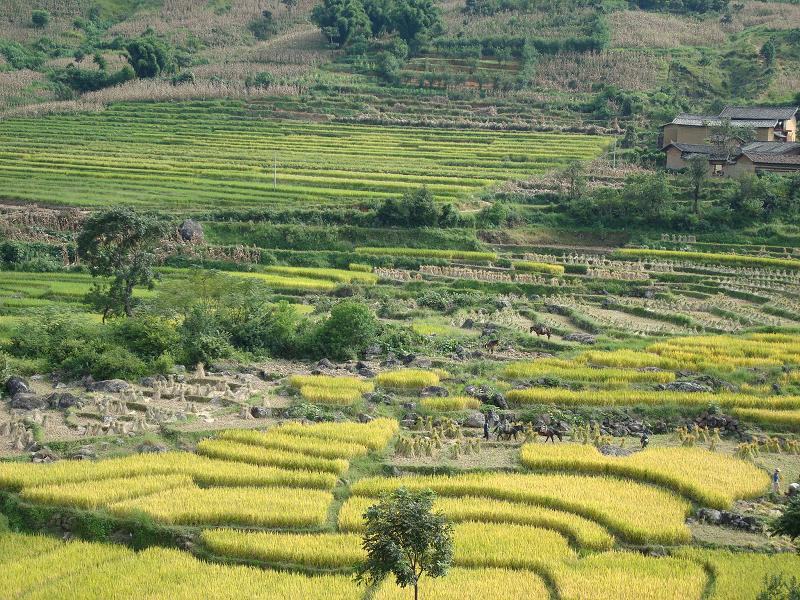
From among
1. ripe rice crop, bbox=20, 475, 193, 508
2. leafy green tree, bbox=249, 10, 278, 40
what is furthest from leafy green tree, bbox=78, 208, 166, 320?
leafy green tree, bbox=249, 10, 278, 40

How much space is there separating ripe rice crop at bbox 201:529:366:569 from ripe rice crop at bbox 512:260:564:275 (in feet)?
105

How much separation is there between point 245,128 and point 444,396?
183 feet

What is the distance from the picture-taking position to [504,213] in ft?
194

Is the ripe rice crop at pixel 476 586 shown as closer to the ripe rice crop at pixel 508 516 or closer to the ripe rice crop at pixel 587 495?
the ripe rice crop at pixel 508 516

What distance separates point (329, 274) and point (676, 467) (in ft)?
90.3

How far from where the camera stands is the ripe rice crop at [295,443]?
25.9m

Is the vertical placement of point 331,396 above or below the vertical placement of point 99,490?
below

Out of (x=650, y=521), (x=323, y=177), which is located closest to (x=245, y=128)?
(x=323, y=177)

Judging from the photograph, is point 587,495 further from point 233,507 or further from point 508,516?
point 233,507

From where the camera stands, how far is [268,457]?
25453 millimetres

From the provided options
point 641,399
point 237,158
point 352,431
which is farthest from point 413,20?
point 352,431

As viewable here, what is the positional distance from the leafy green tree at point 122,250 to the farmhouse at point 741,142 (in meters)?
37.5

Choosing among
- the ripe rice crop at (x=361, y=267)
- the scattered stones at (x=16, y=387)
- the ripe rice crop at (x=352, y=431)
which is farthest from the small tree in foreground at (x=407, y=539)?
the ripe rice crop at (x=361, y=267)

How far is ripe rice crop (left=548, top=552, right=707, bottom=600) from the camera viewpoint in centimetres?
1898
